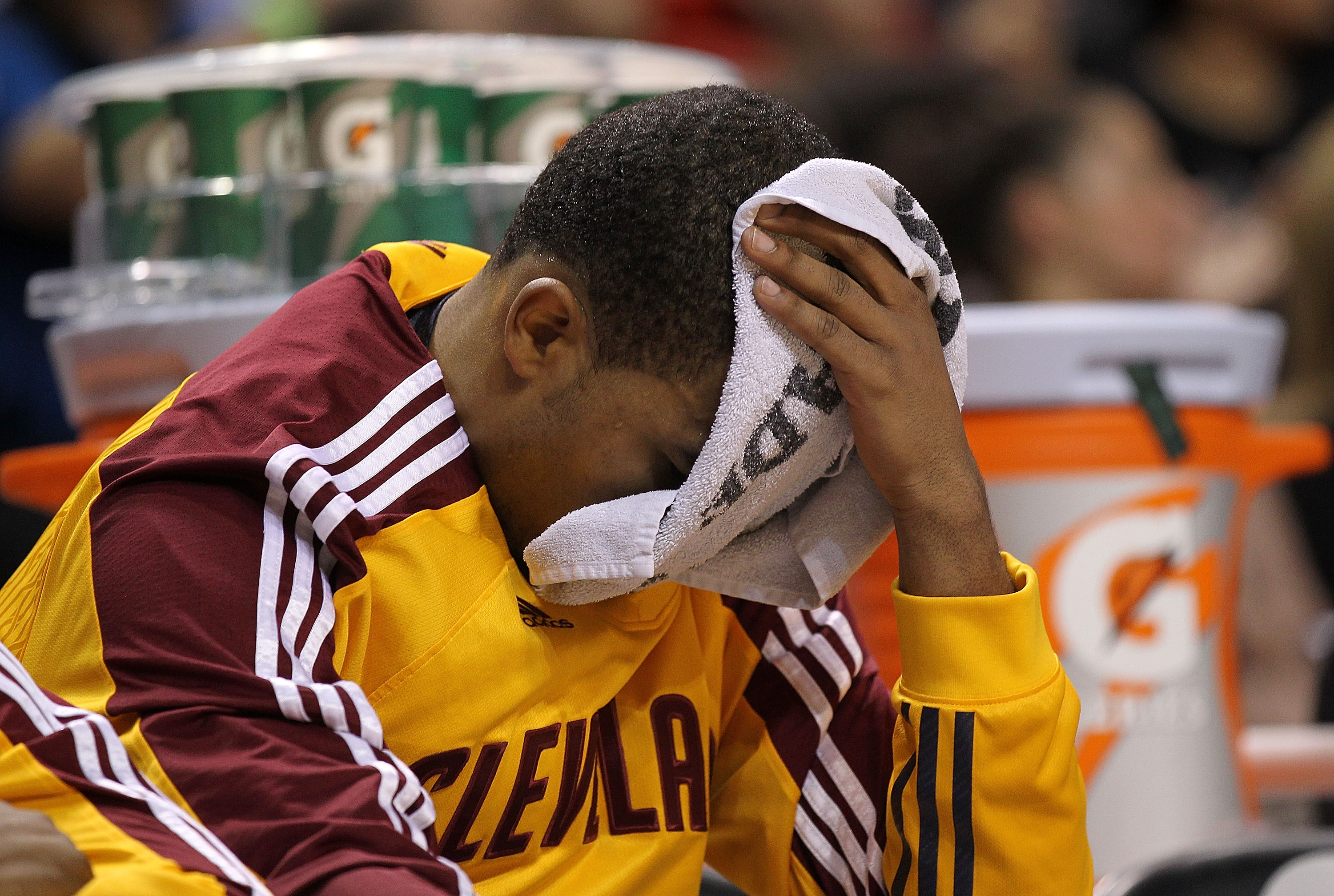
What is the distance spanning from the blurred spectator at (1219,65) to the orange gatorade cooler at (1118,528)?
209 centimetres

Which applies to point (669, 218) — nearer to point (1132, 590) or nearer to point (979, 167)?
point (1132, 590)

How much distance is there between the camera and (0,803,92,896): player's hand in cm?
56

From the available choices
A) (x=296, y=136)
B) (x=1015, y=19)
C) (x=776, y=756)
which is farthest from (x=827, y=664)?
(x=1015, y=19)

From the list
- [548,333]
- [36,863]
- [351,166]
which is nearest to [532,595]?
[548,333]

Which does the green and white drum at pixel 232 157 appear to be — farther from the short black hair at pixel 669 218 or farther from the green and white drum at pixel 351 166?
the short black hair at pixel 669 218

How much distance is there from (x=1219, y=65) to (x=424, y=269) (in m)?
2.94

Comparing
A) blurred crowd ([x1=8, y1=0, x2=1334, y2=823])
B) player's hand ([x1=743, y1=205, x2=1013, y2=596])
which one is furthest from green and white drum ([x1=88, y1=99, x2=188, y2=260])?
player's hand ([x1=743, y1=205, x2=1013, y2=596])

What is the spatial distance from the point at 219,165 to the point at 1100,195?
115 cm

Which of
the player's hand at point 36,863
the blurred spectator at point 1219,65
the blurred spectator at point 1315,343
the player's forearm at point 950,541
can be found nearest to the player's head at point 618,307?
the player's forearm at point 950,541

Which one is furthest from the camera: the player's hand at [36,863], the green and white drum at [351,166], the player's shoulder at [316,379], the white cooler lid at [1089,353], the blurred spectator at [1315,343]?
the blurred spectator at [1315,343]

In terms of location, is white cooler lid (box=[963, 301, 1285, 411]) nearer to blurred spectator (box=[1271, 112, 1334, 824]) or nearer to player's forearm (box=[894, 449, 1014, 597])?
player's forearm (box=[894, 449, 1014, 597])

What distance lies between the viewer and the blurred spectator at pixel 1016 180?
6.41 ft

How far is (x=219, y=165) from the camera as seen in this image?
131cm

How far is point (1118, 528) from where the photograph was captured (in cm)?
143
